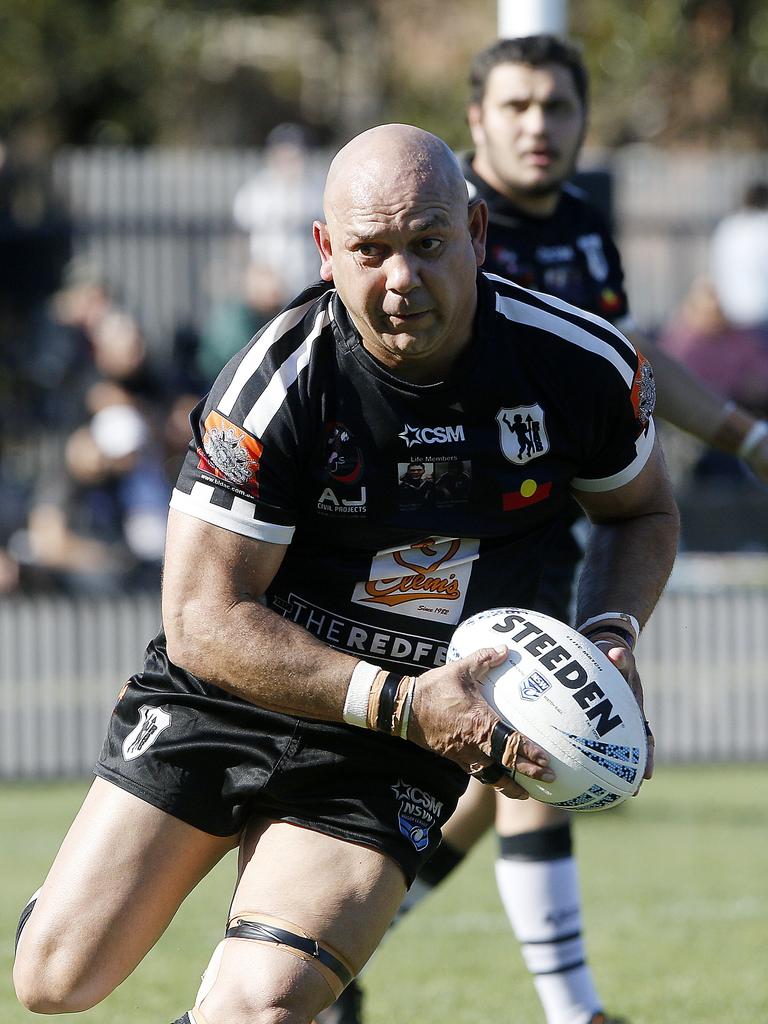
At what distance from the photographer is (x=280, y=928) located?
11.7ft

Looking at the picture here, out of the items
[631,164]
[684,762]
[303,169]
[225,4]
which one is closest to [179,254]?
[303,169]

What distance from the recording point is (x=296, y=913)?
11.8 ft

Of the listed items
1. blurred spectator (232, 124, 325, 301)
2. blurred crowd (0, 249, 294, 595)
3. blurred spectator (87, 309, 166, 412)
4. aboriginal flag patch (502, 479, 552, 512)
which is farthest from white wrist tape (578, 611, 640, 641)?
blurred spectator (232, 124, 325, 301)

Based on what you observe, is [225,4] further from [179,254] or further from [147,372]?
[147,372]

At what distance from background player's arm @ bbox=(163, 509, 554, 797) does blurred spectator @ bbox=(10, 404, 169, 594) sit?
7.27 m

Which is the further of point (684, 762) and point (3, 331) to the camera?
point (3, 331)

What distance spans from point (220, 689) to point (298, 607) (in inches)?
10.7

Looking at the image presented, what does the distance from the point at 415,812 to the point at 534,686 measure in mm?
523

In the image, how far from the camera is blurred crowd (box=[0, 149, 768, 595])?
11281 mm

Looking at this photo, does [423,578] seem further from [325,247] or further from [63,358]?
[63,358]

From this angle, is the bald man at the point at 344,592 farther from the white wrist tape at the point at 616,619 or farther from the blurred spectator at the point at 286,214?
the blurred spectator at the point at 286,214

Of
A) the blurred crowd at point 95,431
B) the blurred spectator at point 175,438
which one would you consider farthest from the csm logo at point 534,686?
the blurred spectator at point 175,438

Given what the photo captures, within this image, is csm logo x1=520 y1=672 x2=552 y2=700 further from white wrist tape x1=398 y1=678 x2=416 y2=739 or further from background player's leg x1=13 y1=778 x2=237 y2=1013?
background player's leg x1=13 y1=778 x2=237 y2=1013

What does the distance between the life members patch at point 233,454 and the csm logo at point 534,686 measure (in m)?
0.72
